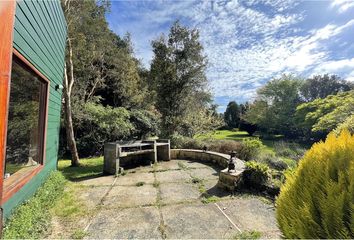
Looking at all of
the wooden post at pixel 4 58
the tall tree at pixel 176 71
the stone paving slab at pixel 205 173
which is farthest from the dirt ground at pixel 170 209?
the tall tree at pixel 176 71

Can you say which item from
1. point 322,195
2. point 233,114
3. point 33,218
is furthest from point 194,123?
point 233,114

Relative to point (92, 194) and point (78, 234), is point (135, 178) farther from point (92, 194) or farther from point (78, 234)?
point (78, 234)

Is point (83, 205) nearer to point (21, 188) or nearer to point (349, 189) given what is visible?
point (21, 188)

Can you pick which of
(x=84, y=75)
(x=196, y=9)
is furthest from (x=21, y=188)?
(x=84, y=75)

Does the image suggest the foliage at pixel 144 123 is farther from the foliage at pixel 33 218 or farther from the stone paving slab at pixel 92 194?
the foliage at pixel 33 218

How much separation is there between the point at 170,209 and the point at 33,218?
2.07m

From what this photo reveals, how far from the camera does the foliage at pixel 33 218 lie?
2.22m

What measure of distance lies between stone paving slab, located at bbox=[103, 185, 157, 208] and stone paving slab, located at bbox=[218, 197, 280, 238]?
148 centimetres

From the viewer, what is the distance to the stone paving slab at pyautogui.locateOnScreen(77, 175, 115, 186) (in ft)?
17.4

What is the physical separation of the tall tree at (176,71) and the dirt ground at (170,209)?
5632 millimetres

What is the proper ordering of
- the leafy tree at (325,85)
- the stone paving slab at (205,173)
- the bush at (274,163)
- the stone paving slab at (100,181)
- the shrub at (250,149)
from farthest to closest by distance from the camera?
the leafy tree at (325,85) → the shrub at (250,149) → the bush at (274,163) → the stone paving slab at (205,173) → the stone paving slab at (100,181)

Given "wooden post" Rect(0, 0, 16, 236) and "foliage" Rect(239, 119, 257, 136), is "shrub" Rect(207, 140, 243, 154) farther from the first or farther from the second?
"foliage" Rect(239, 119, 257, 136)

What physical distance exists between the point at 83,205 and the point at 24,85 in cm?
236

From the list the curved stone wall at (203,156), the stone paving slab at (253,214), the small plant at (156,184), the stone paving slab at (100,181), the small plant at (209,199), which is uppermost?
the curved stone wall at (203,156)
